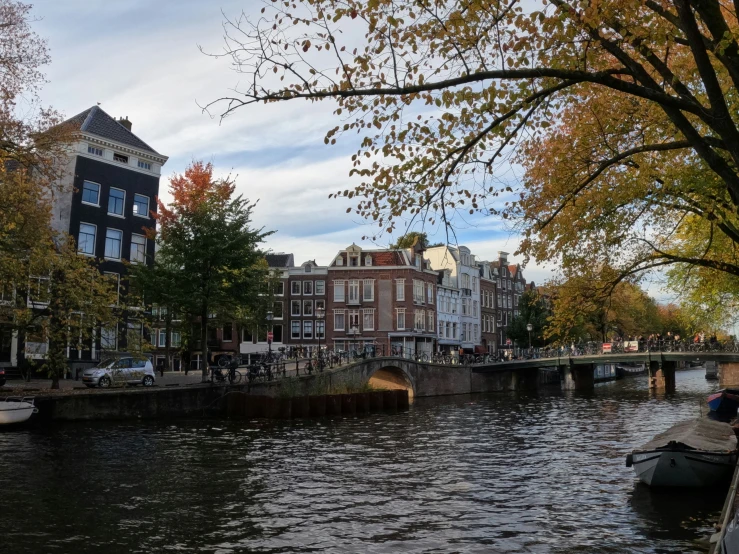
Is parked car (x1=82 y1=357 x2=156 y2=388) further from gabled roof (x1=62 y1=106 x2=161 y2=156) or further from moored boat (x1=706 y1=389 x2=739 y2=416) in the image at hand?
moored boat (x1=706 y1=389 x2=739 y2=416)

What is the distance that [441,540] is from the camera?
1149 cm

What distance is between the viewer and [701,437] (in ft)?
55.4

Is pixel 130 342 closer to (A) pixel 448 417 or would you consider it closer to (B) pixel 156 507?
(A) pixel 448 417

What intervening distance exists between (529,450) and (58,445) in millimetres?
15140

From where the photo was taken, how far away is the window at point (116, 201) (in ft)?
142

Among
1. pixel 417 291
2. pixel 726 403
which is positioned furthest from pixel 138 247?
pixel 417 291

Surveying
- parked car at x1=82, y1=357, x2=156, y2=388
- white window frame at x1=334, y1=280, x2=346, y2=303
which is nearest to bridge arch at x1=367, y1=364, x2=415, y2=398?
white window frame at x1=334, y1=280, x2=346, y2=303

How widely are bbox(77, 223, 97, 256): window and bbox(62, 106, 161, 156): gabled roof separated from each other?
5.74m

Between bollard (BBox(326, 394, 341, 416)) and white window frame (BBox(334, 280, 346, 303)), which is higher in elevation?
white window frame (BBox(334, 280, 346, 303))

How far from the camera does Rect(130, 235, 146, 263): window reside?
1754 inches

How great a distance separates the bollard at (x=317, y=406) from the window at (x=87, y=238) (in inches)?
670

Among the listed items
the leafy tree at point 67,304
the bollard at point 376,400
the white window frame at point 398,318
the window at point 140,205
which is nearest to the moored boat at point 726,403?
the bollard at point 376,400

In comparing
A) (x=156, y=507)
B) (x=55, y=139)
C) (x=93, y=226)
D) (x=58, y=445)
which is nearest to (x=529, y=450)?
(x=156, y=507)

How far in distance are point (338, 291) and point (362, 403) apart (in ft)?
111
